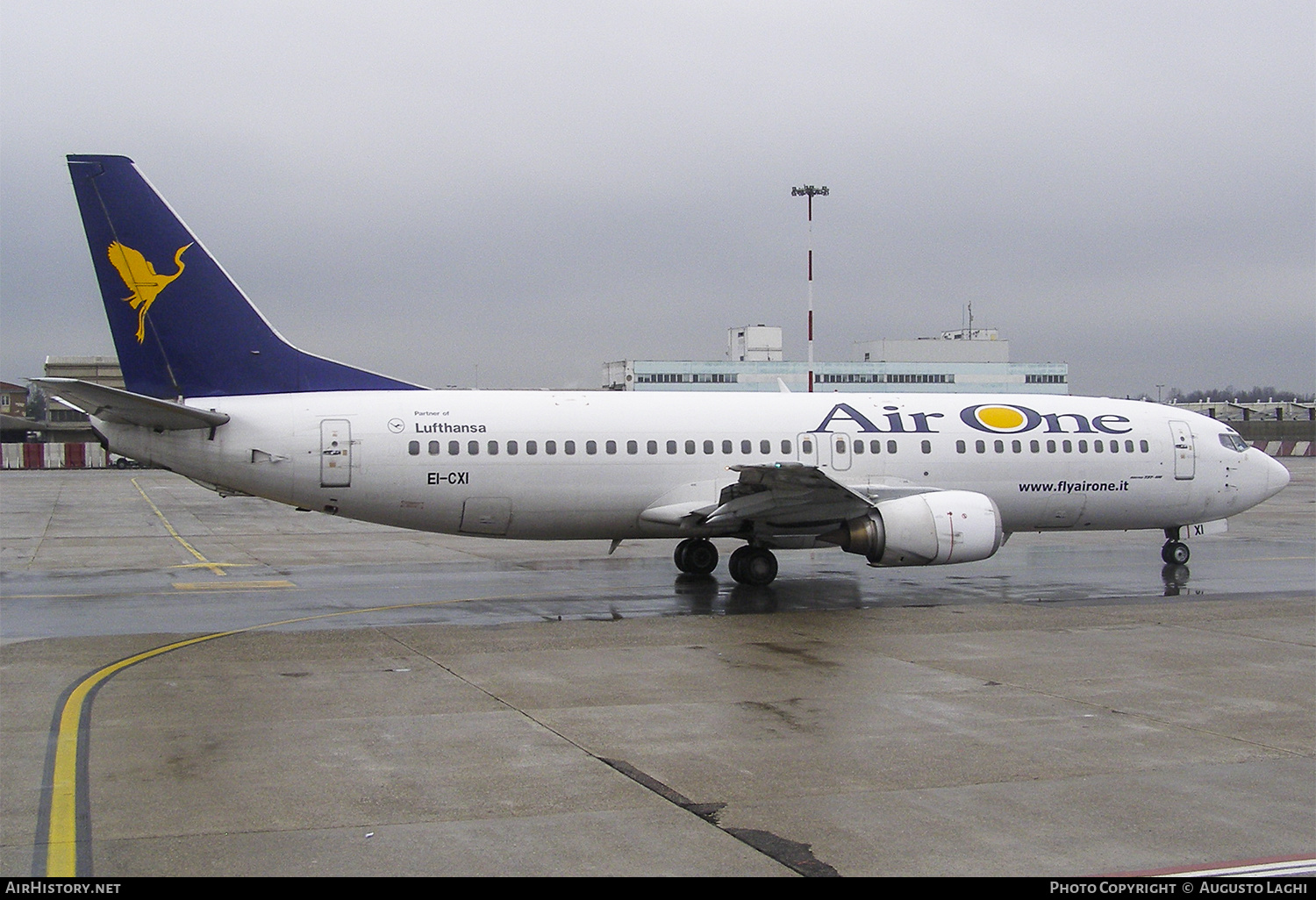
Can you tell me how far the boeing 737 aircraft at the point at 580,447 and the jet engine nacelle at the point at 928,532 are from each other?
0.03 meters

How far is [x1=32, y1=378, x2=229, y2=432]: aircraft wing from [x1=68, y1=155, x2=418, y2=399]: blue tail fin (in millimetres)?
674

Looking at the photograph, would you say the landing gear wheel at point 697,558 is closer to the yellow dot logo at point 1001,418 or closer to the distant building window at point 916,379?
the yellow dot logo at point 1001,418

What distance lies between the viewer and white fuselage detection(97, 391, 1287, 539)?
59.1 ft

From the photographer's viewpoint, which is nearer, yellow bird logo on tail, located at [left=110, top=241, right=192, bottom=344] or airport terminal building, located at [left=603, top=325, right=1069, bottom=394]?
yellow bird logo on tail, located at [left=110, top=241, right=192, bottom=344]

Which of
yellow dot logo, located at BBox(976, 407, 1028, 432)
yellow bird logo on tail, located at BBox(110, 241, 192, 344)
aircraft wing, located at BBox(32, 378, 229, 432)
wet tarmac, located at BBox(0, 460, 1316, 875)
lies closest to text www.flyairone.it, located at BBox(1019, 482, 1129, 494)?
yellow dot logo, located at BBox(976, 407, 1028, 432)

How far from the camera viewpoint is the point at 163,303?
17.7m

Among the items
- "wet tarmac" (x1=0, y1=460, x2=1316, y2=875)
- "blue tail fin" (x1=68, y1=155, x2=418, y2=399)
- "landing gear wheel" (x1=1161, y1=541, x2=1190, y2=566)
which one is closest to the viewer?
"wet tarmac" (x1=0, y1=460, x2=1316, y2=875)

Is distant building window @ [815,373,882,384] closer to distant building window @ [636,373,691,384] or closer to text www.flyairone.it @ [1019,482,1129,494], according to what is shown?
distant building window @ [636,373,691,384]

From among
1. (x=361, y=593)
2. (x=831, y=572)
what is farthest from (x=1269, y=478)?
(x=361, y=593)

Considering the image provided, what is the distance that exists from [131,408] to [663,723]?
1029 cm

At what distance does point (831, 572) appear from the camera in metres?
22.5
